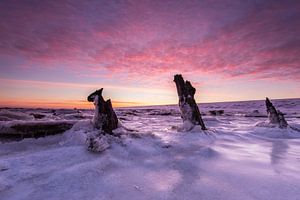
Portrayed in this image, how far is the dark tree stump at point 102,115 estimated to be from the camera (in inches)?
173

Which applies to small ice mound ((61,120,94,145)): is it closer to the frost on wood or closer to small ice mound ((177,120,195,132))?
the frost on wood

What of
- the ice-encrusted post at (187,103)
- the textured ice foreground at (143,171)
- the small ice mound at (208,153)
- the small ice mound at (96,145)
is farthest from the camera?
the ice-encrusted post at (187,103)

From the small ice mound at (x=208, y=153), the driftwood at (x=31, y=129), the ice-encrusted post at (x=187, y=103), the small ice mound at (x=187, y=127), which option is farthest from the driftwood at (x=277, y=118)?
the driftwood at (x=31, y=129)

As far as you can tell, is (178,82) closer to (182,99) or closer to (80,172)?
(182,99)

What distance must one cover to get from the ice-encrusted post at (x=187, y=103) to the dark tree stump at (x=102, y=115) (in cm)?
232

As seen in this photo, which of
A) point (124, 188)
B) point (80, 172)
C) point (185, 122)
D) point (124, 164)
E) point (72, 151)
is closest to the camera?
point (124, 188)

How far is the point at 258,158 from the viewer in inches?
136

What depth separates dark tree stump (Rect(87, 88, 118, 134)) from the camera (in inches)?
173

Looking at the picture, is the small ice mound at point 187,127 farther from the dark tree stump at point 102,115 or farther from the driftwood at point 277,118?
the driftwood at point 277,118

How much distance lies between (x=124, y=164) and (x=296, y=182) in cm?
201

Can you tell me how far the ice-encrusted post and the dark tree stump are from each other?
232cm

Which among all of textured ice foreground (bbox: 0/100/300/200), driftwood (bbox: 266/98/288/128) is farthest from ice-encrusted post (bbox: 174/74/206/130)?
driftwood (bbox: 266/98/288/128)

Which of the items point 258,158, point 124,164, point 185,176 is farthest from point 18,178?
point 258,158

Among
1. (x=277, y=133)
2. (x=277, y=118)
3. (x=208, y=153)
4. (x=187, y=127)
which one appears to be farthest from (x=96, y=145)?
(x=277, y=118)
